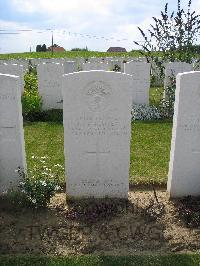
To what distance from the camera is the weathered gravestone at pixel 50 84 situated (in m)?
11.5

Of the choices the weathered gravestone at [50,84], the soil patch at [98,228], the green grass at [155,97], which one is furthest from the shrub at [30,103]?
the soil patch at [98,228]

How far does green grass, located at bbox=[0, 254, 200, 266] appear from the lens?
430 centimetres

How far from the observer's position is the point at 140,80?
40.5 ft

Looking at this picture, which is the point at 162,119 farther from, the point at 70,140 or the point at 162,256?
the point at 162,256

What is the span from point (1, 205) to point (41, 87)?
6.69 m

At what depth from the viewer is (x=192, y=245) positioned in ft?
15.2

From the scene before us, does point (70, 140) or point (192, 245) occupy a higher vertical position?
point (70, 140)

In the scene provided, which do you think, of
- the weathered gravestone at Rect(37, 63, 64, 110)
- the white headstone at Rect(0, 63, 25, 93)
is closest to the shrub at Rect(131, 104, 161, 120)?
the weathered gravestone at Rect(37, 63, 64, 110)

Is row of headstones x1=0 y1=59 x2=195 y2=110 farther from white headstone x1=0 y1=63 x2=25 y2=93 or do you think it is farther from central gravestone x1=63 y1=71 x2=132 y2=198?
central gravestone x1=63 y1=71 x2=132 y2=198

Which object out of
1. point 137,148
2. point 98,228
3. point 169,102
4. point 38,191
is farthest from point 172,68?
point 98,228

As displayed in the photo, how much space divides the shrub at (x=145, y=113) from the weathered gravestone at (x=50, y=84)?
230 cm

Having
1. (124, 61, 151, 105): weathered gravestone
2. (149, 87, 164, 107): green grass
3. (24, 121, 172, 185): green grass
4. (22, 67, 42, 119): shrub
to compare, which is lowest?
(24, 121, 172, 185): green grass

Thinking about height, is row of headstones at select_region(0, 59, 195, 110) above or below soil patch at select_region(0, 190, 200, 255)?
above

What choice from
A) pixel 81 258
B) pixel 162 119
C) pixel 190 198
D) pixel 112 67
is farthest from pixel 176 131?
pixel 112 67
